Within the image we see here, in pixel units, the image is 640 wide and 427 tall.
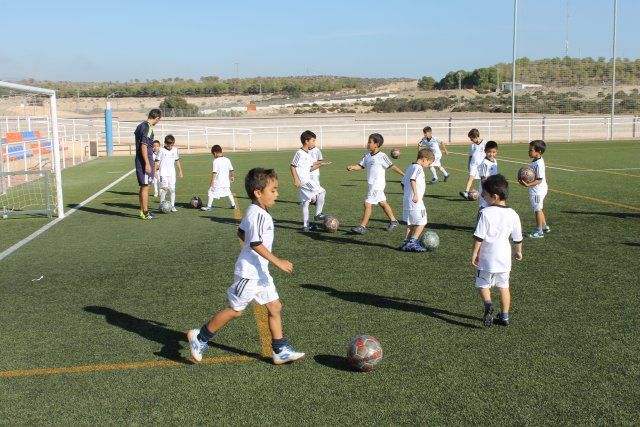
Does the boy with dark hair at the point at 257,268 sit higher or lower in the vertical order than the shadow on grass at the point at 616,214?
higher

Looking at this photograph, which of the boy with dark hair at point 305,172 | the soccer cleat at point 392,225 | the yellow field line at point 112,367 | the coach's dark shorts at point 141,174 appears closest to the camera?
the yellow field line at point 112,367

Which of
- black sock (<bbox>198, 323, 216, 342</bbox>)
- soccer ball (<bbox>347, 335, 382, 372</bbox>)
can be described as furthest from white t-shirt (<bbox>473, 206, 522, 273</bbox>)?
black sock (<bbox>198, 323, 216, 342</bbox>)

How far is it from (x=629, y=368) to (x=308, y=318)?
2.84 m

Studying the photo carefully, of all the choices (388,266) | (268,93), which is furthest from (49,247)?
(268,93)

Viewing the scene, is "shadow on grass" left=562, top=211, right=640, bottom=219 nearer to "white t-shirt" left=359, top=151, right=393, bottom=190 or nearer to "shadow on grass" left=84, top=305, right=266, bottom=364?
"white t-shirt" left=359, top=151, right=393, bottom=190

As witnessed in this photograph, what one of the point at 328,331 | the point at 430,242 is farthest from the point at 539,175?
the point at 328,331

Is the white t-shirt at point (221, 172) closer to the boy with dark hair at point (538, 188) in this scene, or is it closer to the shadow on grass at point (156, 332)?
the boy with dark hair at point (538, 188)

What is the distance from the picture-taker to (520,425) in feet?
13.6

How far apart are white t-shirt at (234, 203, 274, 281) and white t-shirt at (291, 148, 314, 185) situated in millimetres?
6321

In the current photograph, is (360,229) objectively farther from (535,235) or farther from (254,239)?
(254,239)

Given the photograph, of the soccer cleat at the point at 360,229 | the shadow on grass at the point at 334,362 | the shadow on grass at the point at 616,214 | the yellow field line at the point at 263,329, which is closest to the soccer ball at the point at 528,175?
the soccer cleat at the point at 360,229

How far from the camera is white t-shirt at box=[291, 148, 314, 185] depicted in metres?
11.4

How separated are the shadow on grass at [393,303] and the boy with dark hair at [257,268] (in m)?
1.80

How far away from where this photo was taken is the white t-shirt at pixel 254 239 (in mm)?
4930
